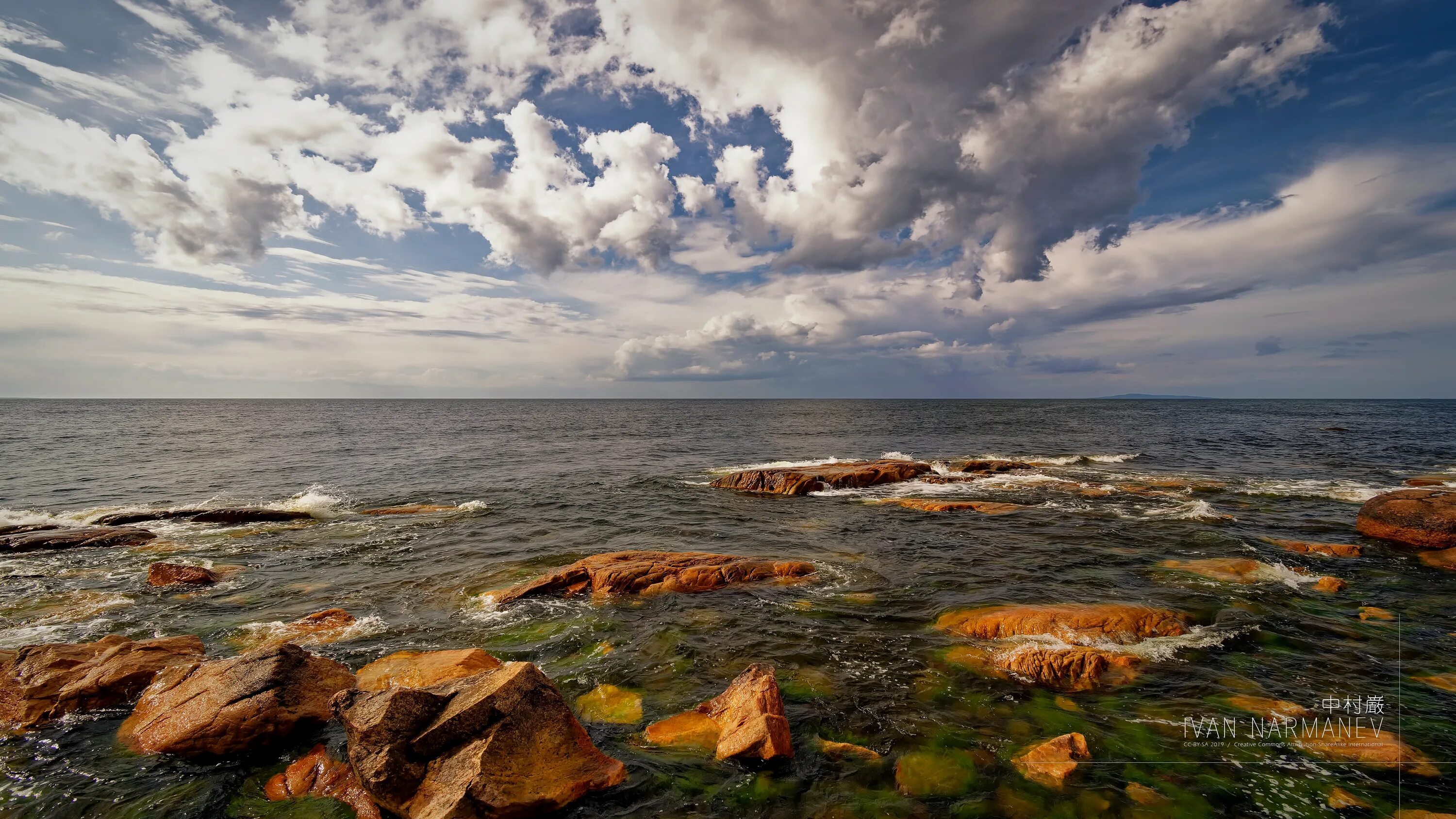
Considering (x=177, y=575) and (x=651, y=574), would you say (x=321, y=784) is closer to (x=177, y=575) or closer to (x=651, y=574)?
(x=651, y=574)

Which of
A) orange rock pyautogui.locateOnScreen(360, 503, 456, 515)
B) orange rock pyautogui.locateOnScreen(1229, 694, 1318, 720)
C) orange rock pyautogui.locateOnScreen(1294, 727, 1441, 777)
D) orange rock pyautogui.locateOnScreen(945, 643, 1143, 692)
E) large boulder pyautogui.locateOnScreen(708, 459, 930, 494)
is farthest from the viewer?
large boulder pyautogui.locateOnScreen(708, 459, 930, 494)

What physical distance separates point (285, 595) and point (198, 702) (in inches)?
345

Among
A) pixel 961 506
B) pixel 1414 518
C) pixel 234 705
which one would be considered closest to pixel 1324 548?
Answer: pixel 1414 518

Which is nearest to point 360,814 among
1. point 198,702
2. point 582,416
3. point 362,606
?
point 198,702

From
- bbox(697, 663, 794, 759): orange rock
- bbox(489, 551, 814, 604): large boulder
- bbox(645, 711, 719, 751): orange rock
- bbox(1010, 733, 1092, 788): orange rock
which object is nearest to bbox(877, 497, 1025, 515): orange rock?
bbox(489, 551, 814, 604): large boulder

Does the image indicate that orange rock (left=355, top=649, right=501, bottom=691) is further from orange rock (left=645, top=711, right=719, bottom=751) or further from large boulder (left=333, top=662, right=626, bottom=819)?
orange rock (left=645, top=711, right=719, bottom=751)

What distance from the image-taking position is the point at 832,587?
55.7ft

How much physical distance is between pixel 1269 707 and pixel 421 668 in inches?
620

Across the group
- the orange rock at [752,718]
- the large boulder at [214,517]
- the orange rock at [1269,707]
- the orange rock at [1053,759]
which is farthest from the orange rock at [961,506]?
the large boulder at [214,517]

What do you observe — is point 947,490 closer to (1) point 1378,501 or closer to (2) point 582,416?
(1) point 1378,501

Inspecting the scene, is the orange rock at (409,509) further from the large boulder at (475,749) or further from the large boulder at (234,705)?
the large boulder at (475,749)

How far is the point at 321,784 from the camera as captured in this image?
27.0ft

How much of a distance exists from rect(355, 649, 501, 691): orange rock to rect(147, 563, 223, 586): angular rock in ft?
34.6

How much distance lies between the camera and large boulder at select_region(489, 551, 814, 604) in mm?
16734
